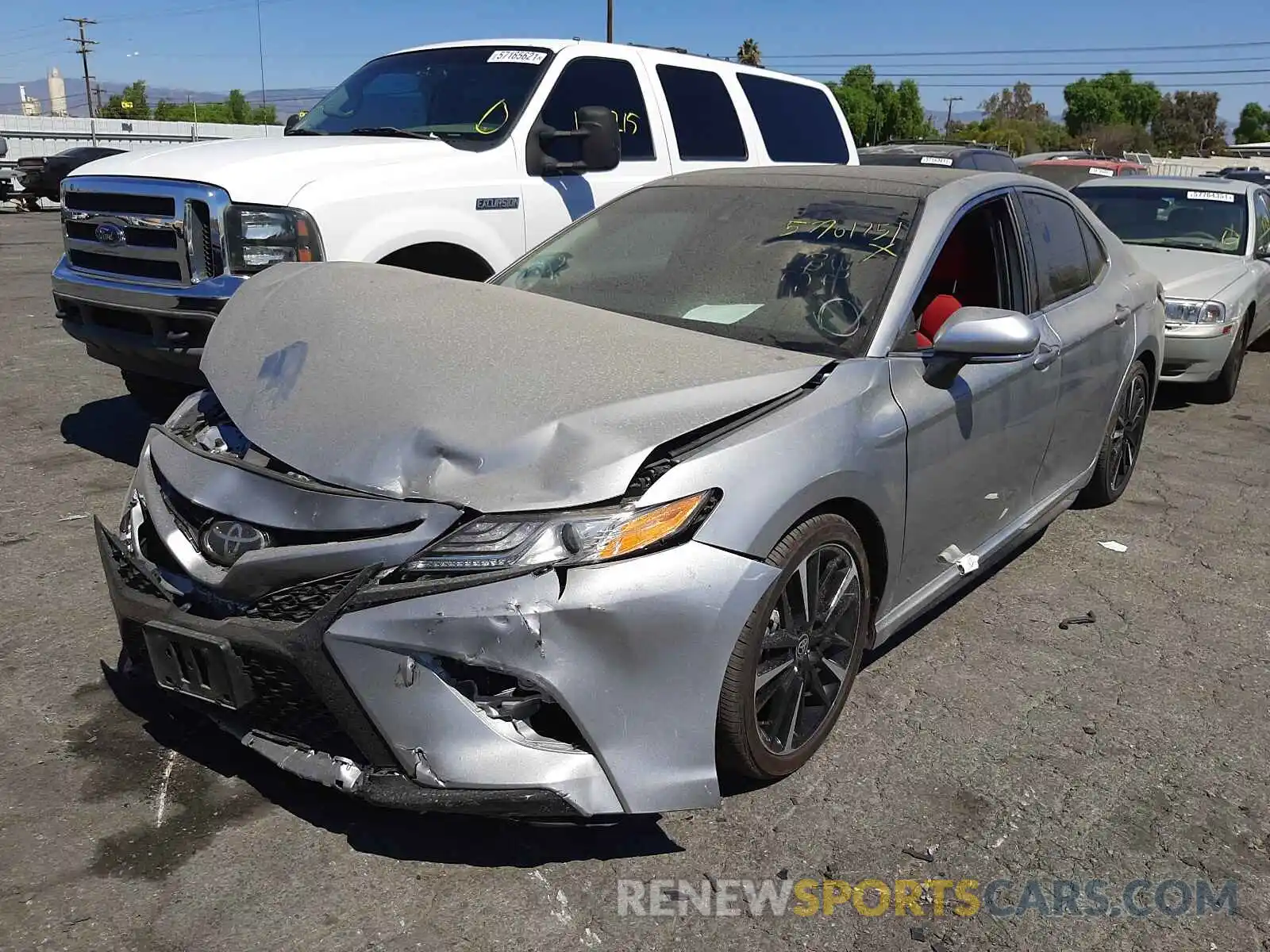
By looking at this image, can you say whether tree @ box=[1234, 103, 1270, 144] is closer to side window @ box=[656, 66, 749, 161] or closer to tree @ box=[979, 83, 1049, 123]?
tree @ box=[979, 83, 1049, 123]

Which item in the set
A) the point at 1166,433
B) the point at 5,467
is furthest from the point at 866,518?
the point at 1166,433

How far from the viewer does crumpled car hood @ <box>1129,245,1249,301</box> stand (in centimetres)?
830

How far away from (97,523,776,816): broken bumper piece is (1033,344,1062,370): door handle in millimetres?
2044

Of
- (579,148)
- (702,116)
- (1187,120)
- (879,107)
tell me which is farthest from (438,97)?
(1187,120)

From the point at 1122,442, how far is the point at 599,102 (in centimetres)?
355

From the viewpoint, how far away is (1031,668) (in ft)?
13.2

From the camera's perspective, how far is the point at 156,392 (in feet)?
21.0

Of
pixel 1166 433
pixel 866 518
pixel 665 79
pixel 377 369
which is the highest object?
pixel 665 79

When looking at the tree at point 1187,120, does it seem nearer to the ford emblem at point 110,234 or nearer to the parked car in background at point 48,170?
the parked car in background at point 48,170

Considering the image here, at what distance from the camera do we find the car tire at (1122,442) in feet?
17.6

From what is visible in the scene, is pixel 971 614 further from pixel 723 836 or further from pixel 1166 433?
pixel 1166 433

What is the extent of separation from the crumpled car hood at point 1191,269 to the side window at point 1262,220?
0.49m

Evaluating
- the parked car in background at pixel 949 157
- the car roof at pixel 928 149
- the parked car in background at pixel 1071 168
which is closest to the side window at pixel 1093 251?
the parked car in background at pixel 949 157

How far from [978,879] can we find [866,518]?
1024mm
